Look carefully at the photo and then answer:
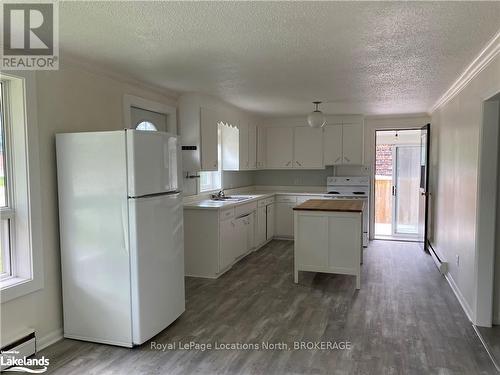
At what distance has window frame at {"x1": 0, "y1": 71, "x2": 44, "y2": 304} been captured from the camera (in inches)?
104

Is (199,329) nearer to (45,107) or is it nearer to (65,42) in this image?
(45,107)

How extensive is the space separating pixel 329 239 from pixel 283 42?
236cm

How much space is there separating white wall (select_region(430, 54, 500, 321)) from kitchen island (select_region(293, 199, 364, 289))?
1.00 meters

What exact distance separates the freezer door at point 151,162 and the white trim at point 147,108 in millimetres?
876

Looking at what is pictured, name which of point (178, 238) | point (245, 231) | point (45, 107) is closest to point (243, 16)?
point (45, 107)

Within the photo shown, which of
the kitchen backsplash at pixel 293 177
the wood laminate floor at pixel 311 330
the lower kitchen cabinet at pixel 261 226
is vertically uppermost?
the kitchen backsplash at pixel 293 177

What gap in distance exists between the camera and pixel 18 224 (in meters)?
2.72

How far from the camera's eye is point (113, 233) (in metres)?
2.78

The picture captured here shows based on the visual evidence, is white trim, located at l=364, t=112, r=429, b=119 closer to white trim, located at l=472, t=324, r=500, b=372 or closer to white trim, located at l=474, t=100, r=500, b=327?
white trim, located at l=474, t=100, r=500, b=327

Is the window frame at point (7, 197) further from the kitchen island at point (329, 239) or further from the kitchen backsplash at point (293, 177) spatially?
the kitchen backsplash at point (293, 177)

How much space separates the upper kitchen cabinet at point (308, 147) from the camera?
22.3 feet

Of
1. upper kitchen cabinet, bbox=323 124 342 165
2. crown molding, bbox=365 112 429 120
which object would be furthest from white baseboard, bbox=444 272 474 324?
crown molding, bbox=365 112 429 120

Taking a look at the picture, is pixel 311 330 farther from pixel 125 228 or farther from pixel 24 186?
pixel 24 186

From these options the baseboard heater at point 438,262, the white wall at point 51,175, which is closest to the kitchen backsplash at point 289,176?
the baseboard heater at point 438,262
